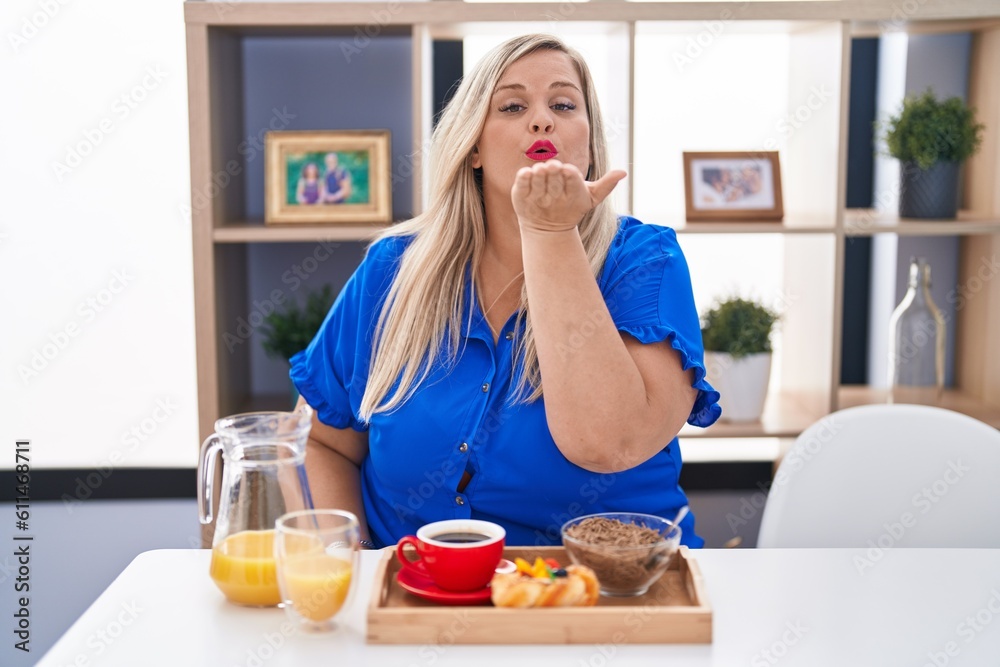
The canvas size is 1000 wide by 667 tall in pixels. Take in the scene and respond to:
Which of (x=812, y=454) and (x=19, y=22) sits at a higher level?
(x=19, y=22)

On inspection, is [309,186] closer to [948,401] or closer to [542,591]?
[542,591]

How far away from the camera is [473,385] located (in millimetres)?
1543

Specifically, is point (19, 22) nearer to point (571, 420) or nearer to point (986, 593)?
point (571, 420)

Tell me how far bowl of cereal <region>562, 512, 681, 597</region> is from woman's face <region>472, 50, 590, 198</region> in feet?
2.14

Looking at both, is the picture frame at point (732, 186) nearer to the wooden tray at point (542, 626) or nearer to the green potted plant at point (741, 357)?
the green potted plant at point (741, 357)

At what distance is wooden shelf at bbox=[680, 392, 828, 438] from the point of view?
2.28 meters

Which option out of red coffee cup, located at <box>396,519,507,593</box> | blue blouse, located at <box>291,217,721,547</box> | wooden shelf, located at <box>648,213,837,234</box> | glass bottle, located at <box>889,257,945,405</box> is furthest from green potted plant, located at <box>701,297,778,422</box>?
red coffee cup, located at <box>396,519,507,593</box>

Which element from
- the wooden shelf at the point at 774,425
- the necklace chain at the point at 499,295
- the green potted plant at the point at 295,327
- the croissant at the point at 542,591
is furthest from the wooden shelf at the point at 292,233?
the croissant at the point at 542,591

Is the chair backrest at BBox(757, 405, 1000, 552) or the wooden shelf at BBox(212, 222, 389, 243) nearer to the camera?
the chair backrest at BBox(757, 405, 1000, 552)

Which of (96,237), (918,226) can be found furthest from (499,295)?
(96,237)

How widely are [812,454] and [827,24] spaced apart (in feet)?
3.53

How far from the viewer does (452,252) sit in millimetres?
1685

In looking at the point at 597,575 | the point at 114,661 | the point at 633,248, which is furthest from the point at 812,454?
the point at 114,661

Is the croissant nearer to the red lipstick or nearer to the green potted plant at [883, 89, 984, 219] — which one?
the red lipstick
